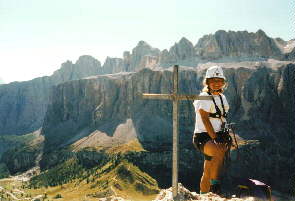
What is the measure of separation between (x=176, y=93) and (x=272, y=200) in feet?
17.6

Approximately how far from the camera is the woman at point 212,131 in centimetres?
1580

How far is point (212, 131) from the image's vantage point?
1577 centimetres

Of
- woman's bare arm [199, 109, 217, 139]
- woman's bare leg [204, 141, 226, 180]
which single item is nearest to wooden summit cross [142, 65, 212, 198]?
woman's bare arm [199, 109, 217, 139]

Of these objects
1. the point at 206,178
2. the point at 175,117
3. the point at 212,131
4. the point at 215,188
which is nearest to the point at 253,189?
the point at 215,188

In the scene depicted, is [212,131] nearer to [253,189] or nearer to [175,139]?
[175,139]

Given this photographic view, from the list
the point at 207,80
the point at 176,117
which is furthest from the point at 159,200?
the point at 207,80

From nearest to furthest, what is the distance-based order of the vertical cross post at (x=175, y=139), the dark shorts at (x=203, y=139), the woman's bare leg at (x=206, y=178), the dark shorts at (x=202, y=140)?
the vertical cross post at (x=175, y=139), the dark shorts at (x=203, y=139), the dark shorts at (x=202, y=140), the woman's bare leg at (x=206, y=178)

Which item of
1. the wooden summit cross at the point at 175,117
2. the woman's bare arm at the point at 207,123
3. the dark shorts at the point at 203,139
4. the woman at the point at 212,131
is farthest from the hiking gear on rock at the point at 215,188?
the woman's bare arm at the point at 207,123

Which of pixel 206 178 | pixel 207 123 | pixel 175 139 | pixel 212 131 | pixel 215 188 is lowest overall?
pixel 215 188

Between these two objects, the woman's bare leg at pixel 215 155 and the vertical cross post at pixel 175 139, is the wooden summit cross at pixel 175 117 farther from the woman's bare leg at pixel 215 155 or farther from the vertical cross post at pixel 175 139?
the woman's bare leg at pixel 215 155

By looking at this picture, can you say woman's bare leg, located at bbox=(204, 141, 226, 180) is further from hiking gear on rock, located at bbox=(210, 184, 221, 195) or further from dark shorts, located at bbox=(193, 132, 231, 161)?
hiking gear on rock, located at bbox=(210, 184, 221, 195)

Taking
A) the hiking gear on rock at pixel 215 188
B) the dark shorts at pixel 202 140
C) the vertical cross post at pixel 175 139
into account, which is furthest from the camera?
the hiking gear on rock at pixel 215 188

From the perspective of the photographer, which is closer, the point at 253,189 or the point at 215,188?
the point at 253,189

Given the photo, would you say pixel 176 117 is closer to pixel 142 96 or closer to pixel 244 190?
pixel 142 96
